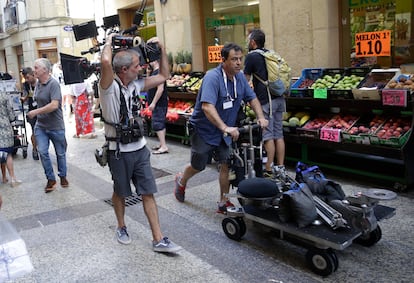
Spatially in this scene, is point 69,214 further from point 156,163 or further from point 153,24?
point 153,24

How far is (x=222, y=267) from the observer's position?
12.0 ft

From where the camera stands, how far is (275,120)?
5.79 meters

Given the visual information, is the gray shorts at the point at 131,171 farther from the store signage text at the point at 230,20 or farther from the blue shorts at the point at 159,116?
the store signage text at the point at 230,20

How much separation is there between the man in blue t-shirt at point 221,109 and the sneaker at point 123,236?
3.36ft

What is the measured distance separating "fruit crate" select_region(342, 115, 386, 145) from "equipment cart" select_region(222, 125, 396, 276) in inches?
64.3

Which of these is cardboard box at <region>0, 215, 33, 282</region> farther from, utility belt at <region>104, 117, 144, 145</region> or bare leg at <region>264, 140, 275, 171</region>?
bare leg at <region>264, 140, 275, 171</region>

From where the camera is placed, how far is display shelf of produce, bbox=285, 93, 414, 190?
16.3ft

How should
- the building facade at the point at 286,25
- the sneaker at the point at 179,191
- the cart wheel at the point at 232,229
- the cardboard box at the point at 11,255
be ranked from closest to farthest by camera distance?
the cardboard box at the point at 11,255 < the cart wheel at the point at 232,229 < the sneaker at the point at 179,191 < the building facade at the point at 286,25

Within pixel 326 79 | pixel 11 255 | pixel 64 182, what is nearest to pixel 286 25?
pixel 326 79

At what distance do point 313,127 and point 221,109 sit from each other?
79.6 inches

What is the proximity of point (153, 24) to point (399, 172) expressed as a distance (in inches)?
340

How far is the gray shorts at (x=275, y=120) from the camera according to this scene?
5.70 meters

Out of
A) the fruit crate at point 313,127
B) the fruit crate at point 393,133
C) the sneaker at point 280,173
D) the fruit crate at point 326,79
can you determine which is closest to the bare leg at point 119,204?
the sneaker at point 280,173

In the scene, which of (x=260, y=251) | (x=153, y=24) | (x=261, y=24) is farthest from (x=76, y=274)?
(x=153, y=24)
